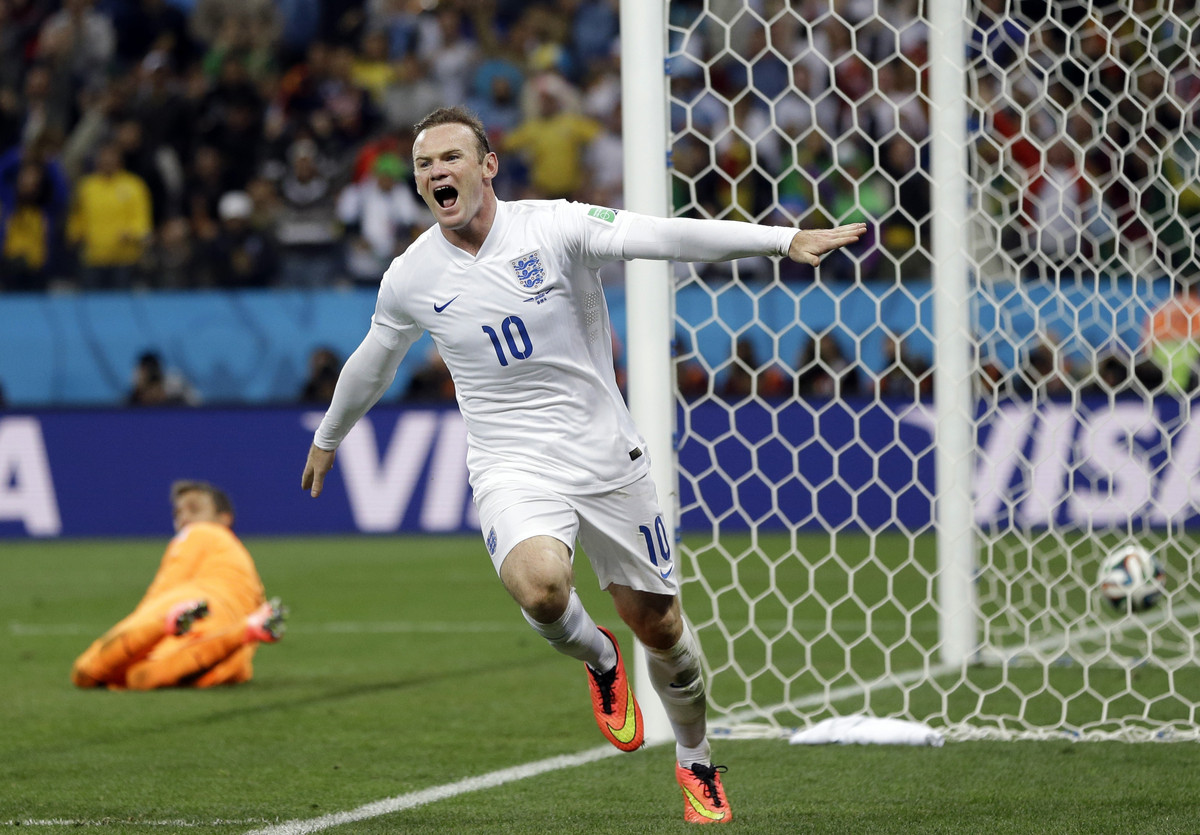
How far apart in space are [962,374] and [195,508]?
3635mm

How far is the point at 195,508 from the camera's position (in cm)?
791

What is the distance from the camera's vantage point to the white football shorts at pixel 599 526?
4.57 meters

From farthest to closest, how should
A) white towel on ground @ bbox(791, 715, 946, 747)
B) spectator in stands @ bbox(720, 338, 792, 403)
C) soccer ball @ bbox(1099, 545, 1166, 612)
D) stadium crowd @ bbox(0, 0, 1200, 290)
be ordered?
stadium crowd @ bbox(0, 0, 1200, 290) < spectator in stands @ bbox(720, 338, 792, 403) < soccer ball @ bbox(1099, 545, 1166, 612) < white towel on ground @ bbox(791, 715, 946, 747)

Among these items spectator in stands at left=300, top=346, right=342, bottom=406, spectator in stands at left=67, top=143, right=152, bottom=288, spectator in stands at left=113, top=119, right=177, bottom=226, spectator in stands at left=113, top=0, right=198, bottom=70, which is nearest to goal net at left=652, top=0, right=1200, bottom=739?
spectator in stands at left=300, top=346, right=342, bottom=406

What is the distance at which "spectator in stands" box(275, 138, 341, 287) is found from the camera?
15086 mm

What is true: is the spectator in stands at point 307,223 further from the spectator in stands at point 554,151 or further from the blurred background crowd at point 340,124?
the spectator in stands at point 554,151

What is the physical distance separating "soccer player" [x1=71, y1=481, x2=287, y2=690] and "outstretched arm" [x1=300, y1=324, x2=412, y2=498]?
2257mm

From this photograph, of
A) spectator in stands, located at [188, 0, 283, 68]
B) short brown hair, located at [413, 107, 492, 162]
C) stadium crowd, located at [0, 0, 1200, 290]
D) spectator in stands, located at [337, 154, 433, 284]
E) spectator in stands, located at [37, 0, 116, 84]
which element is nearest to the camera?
short brown hair, located at [413, 107, 492, 162]

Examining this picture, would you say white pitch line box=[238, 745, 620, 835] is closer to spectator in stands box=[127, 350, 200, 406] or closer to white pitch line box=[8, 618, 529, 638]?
white pitch line box=[8, 618, 529, 638]

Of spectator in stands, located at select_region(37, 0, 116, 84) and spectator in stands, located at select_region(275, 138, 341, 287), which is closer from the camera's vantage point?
spectator in stands, located at select_region(275, 138, 341, 287)

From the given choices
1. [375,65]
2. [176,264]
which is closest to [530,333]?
[176,264]

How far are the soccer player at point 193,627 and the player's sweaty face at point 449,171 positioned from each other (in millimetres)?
3047

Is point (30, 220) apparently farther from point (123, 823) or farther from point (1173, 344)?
point (123, 823)

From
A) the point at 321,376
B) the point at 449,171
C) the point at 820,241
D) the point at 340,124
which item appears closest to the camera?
the point at 820,241
